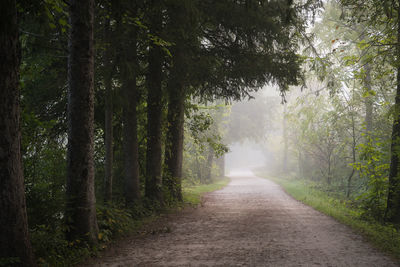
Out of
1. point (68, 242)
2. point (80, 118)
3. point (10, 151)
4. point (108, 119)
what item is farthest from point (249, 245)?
point (108, 119)

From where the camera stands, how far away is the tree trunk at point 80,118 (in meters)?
5.73

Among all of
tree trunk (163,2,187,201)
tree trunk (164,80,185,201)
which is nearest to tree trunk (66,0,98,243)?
tree trunk (163,2,187,201)

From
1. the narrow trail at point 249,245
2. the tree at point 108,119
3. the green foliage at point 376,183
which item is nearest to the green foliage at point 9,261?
the narrow trail at point 249,245

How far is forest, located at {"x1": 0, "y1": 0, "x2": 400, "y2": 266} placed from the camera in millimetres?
4836

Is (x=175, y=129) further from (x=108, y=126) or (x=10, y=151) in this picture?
(x=10, y=151)

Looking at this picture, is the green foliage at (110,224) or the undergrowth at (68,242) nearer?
the undergrowth at (68,242)

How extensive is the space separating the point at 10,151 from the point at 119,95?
4.69 meters

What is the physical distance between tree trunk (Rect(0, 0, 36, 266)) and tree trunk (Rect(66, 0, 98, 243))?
5.21 feet

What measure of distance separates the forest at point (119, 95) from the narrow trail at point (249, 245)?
2.78 ft

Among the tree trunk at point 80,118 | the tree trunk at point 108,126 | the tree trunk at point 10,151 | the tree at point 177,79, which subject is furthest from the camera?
the tree at point 177,79

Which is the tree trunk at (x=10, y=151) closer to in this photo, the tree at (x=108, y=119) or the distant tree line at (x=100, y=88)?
the distant tree line at (x=100, y=88)

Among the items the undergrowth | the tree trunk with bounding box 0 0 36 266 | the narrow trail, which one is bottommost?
the narrow trail

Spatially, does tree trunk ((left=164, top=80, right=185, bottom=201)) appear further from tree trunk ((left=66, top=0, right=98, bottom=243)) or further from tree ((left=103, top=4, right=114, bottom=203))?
tree trunk ((left=66, top=0, right=98, bottom=243))

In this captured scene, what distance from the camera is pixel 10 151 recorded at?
156 inches
